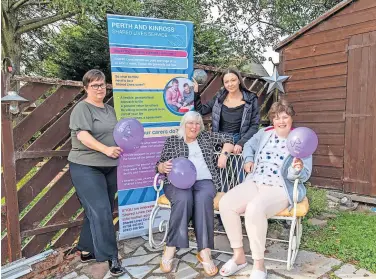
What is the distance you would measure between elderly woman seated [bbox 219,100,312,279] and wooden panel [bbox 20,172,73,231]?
1431 mm

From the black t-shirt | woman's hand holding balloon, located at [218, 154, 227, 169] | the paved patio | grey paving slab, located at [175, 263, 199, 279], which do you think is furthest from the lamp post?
the black t-shirt

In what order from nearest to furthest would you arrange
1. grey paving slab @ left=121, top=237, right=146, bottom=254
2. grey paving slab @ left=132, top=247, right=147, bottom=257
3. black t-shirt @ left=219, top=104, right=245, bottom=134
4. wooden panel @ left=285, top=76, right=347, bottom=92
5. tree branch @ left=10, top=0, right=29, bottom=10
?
grey paving slab @ left=132, top=247, right=147, bottom=257, grey paving slab @ left=121, top=237, right=146, bottom=254, black t-shirt @ left=219, top=104, right=245, bottom=134, wooden panel @ left=285, top=76, right=347, bottom=92, tree branch @ left=10, top=0, right=29, bottom=10

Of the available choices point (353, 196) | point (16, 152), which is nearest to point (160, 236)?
point (16, 152)

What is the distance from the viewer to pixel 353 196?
378 cm

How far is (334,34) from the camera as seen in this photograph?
3.93 meters

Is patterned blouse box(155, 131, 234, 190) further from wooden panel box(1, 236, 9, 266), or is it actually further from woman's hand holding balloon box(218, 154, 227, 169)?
wooden panel box(1, 236, 9, 266)

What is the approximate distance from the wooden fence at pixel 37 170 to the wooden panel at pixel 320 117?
8.68ft

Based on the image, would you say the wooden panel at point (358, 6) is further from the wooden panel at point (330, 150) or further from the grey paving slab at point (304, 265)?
the grey paving slab at point (304, 265)

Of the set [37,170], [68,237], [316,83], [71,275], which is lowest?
[71,275]

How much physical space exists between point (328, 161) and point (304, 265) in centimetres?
199

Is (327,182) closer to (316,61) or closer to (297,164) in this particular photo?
(316,61)

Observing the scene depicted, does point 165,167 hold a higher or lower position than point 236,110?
lower

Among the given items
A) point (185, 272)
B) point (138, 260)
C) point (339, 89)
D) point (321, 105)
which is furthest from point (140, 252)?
point (339, 89)

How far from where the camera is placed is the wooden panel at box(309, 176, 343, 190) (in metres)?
3.96
